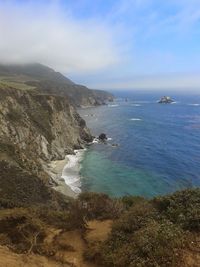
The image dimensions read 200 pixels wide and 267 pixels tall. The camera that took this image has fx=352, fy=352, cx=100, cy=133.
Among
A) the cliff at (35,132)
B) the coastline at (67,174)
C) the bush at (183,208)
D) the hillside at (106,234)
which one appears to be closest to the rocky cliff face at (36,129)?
the cliff at (35,132)

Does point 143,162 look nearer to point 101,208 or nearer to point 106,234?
point 101,208

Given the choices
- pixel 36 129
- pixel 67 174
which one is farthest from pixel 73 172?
pixel 36 129

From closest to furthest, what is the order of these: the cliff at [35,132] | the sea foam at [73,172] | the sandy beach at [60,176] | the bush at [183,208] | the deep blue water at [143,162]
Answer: the bush at [183,208], the cliff at [35,132], the sandy beach at [60,176], the deep blue water at [143,162], the sea foam at [73,172]

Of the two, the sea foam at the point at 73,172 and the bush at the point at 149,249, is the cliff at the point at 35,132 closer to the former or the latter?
the sea foam at the point at 73,172

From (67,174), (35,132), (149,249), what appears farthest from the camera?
(35,132)

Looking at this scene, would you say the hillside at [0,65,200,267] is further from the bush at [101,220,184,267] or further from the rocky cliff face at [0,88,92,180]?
the rocky cliff face at [0,88,92,180]

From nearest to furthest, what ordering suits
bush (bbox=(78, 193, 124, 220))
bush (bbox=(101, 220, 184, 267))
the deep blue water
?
bush (bbox=(101, 220, 184, 267)) < bush (bbox=(78, 193, 124, 220)) < the deep blue water

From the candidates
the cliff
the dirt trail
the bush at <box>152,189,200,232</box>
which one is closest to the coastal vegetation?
the bush at <box>152,189,200,232</box>

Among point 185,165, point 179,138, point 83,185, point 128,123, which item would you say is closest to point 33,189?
point 83,185

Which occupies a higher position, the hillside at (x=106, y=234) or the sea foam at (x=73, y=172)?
the hillside at (x=106, y=234)
